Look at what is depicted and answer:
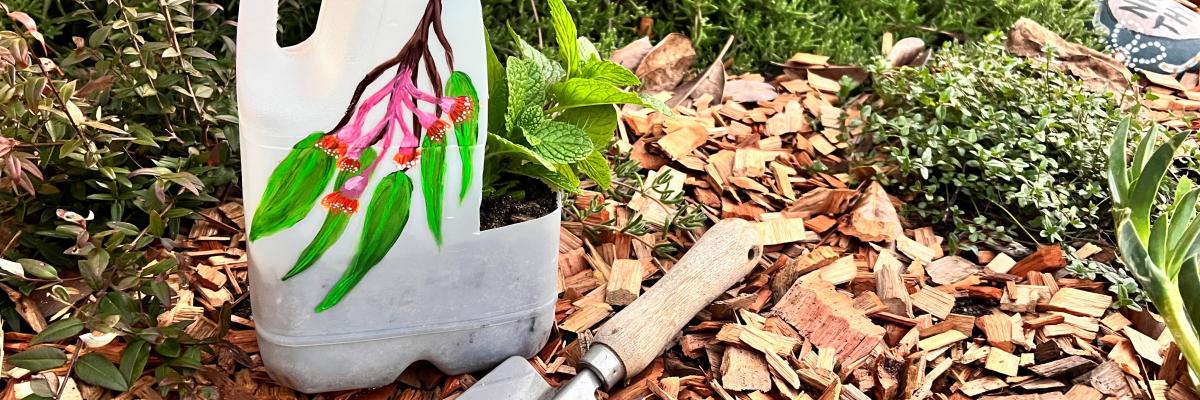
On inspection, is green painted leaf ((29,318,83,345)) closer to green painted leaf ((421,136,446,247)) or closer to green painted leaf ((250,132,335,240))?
green painted leaf ((250,132,335,240))

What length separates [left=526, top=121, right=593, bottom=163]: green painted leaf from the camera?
4.81 feet

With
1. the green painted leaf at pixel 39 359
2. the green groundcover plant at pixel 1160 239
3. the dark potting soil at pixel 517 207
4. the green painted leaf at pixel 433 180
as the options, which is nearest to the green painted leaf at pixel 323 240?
the green painted leaf at pixel 433 180

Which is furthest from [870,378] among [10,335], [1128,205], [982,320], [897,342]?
[10,335]

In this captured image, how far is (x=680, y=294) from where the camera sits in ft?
5.31

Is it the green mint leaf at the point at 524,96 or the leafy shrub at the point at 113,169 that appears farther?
the green mint leaf at the point at 524,96

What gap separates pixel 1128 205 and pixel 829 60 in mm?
1219

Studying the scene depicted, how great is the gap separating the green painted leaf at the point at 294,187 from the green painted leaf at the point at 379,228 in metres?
0.08

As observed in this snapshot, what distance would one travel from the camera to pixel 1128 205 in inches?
57.1

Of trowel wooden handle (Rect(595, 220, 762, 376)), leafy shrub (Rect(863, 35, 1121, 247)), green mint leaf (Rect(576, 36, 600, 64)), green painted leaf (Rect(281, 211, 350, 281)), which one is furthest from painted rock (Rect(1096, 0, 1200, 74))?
green painted leaf (Rect(281, 211, 350, 281))

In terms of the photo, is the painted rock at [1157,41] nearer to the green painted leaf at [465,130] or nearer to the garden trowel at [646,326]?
the garden trowel at [646,326]

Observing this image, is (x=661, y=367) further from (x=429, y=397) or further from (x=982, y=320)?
(x=982, y=320)

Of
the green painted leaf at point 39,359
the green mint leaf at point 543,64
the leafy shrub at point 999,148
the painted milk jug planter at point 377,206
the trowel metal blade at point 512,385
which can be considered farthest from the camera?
the leafy shrub at point 999,148

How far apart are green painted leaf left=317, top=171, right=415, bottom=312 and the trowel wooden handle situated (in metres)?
0.37

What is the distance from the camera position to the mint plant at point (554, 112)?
58.3 inches
